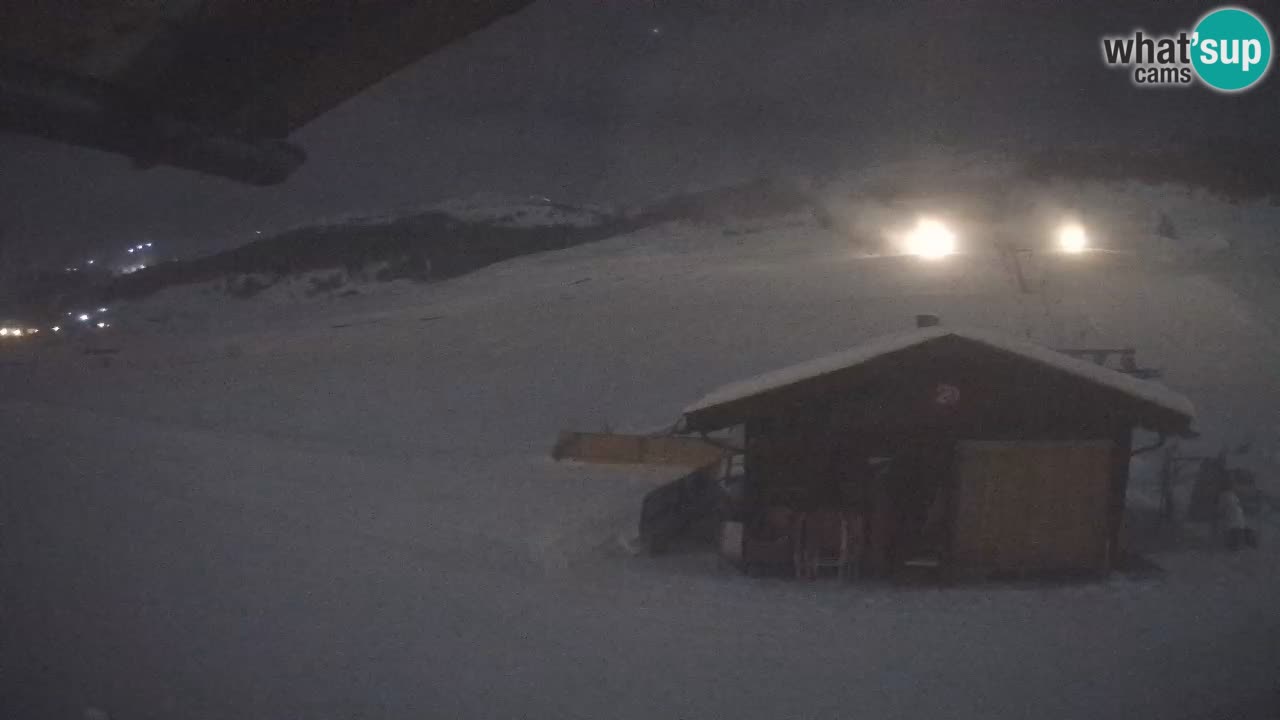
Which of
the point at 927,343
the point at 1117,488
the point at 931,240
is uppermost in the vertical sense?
the point at 931,240

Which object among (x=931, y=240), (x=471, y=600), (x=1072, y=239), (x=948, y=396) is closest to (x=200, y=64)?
(x=471, y=600)

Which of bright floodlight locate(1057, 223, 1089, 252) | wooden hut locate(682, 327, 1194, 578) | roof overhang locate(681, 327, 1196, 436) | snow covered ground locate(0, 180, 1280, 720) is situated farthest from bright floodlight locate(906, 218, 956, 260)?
wooden hut locate(682, 327, 1194, 578)

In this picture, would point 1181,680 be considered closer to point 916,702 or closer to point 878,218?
point 916,702

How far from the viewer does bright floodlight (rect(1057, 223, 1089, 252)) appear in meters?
44.5

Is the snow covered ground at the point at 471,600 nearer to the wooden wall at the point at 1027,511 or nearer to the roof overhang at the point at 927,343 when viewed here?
the wooden wall at the point at 1027,511

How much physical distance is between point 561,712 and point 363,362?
95.0 feet

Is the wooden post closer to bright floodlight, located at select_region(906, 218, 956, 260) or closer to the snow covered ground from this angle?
the snow covered ground

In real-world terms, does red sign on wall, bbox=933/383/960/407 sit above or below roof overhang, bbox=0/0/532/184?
below

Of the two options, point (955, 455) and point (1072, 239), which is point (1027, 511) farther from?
point (1072, 239)

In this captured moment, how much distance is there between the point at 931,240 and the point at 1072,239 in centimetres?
821

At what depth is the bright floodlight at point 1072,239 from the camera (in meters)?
44.5

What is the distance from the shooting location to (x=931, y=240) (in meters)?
49.1

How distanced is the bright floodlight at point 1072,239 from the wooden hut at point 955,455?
118ft

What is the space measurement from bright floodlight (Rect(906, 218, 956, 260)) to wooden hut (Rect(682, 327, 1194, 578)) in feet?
107
